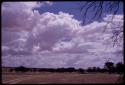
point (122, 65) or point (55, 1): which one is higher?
point (55, 1)

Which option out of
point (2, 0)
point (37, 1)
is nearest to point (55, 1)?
point (37, 1)

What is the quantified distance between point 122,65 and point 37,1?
165 centimetres

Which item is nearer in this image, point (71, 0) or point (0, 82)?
point (71, 0)

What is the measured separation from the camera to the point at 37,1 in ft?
16.1

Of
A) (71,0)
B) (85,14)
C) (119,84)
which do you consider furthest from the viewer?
(85,14)

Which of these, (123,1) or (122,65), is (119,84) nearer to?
(122,65)

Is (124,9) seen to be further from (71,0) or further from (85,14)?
(85,14)

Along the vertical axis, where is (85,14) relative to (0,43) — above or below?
above

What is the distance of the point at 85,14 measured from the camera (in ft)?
20.1

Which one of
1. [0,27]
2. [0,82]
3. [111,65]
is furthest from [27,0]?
[111,65]

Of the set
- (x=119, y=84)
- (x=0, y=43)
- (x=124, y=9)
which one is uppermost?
(x=124, y=9)

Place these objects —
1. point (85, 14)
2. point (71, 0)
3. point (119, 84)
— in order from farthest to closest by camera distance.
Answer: point (85, 14)
point (119, 84)
point (71, 0)

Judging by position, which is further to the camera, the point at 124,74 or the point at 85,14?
the point at 85,14

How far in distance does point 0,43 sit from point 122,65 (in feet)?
6.31
